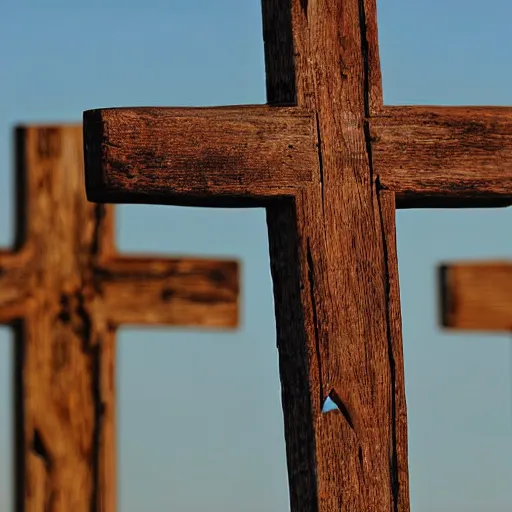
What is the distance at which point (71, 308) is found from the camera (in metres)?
4.98

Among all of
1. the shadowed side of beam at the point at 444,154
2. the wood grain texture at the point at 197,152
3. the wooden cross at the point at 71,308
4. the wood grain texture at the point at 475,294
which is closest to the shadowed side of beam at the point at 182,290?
the wooden cross at the point at 71,308

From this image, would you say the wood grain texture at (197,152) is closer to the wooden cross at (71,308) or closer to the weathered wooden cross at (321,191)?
the weathered wooden cross at (321,191)

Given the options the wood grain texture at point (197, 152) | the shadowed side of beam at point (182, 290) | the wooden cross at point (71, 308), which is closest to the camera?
the wood grain texture at point (197, 152)

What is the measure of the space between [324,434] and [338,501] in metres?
0.14

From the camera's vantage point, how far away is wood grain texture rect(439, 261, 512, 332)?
5.10 metres

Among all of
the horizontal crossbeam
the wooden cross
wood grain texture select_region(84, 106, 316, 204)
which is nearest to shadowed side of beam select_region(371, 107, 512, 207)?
the horizontal crossbeam

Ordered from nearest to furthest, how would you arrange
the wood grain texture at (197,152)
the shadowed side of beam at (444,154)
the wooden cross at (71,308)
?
the wood grain texture at (197,152) → the shadowed side of beam at (444,154) → the wooden cross at (71,308)

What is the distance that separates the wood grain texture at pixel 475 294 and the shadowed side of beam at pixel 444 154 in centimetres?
194

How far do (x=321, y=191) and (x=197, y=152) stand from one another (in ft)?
0.89

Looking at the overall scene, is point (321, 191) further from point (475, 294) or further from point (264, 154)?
point (475, 294)

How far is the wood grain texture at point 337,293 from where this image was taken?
2875 millimetres

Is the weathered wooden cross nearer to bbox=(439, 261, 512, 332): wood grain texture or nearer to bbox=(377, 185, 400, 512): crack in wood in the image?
bbox=(377, 185, 400, 512): crack in wood

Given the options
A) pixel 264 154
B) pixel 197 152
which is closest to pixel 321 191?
pixel 264 154

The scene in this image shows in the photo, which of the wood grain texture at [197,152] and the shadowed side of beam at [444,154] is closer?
the wood grain texture at [197,152]
